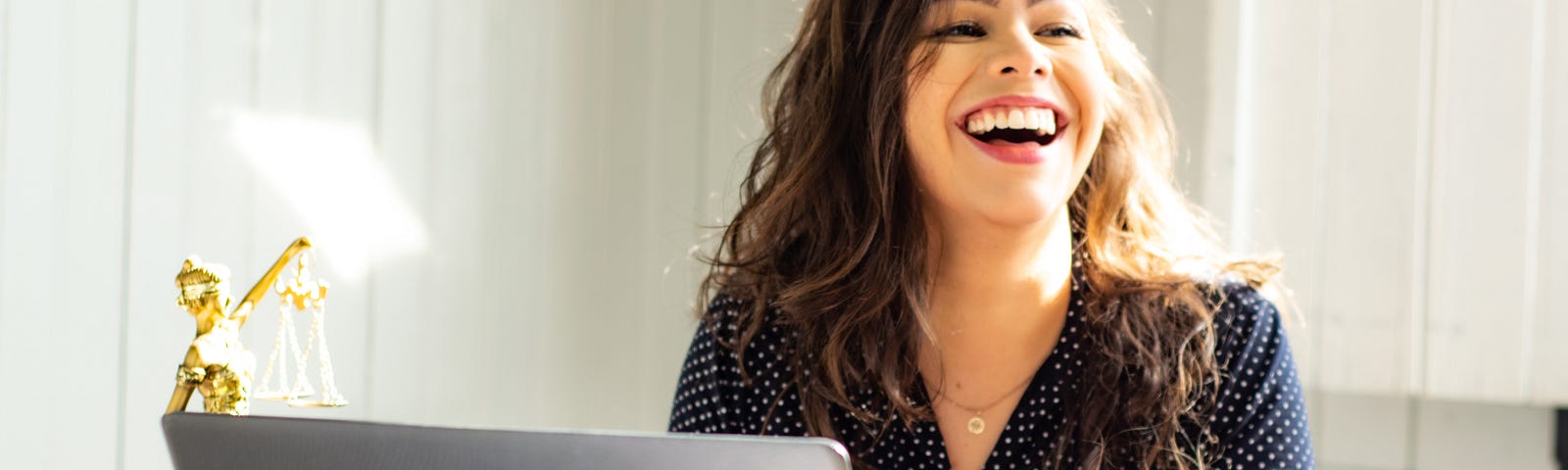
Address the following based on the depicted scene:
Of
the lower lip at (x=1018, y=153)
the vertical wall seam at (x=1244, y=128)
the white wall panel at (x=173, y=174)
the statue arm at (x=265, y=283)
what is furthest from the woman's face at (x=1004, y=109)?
the vertical wall seam at (x=1244, y=128)

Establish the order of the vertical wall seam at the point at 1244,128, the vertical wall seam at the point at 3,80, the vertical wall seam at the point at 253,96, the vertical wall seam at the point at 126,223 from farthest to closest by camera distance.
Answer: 1. the vertical wall seam at the point at 1244,128
2. the vertical wall seam at the point at 253,96
3. the vertical wall seam at the point at 126,223
4. the vertical wall seam at the point at 3,80

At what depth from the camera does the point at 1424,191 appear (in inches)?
78.4

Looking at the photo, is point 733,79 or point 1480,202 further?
point 733,79

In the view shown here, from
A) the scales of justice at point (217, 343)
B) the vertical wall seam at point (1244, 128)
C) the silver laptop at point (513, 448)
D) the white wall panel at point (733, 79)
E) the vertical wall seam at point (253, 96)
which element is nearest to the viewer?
the silver laptop at point (513, 448)

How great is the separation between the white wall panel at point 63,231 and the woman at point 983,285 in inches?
22.0

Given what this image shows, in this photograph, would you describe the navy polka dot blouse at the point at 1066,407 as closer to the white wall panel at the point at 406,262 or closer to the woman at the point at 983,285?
the woman at the point at 983,285

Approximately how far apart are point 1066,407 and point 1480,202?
946 millimetres

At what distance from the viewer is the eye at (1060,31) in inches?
50.8

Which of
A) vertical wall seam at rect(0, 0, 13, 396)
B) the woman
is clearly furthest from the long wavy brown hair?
vertical wall seam at rect(0, 0, 13, 396)

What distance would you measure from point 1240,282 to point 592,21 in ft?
4.03

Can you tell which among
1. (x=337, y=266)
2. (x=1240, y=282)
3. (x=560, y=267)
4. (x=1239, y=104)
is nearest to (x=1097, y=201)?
(x=1240, y=282)

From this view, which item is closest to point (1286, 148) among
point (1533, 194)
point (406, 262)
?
point (1533, 194)

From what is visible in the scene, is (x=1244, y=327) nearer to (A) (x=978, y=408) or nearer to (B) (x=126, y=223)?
(A) (x=978, y=408)

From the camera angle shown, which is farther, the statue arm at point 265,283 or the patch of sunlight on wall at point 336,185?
the patch of sunlight on wall at point 336,185
